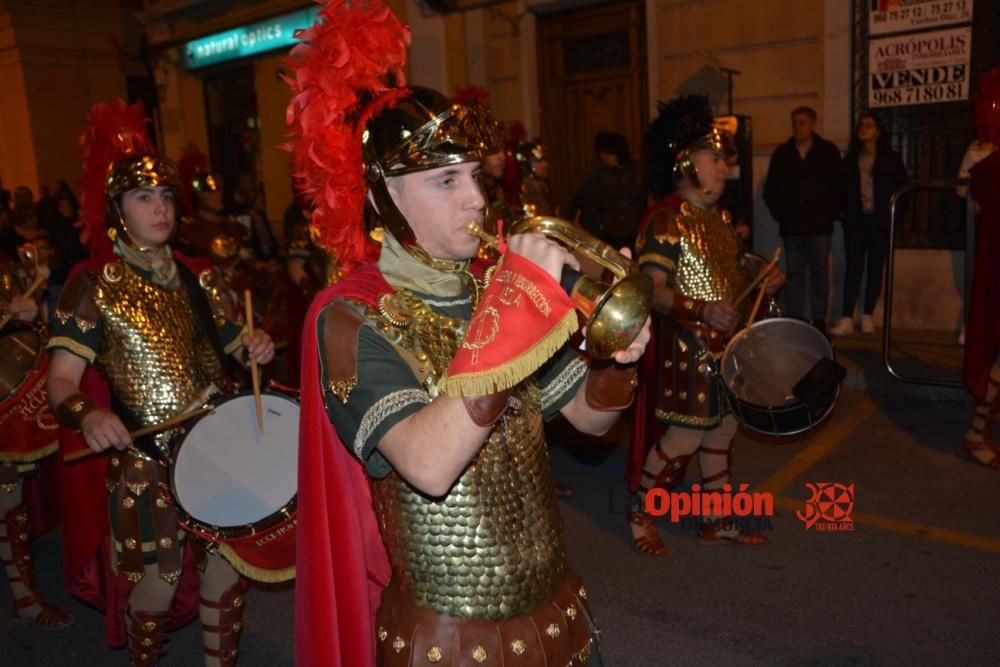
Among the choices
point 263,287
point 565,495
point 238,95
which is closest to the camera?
point 565,495

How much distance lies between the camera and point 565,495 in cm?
536

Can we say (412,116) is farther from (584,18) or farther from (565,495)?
(584,18)

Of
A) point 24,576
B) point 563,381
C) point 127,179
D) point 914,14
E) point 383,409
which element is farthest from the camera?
point 914,14

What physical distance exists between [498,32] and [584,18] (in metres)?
1.21

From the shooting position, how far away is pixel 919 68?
7992mm

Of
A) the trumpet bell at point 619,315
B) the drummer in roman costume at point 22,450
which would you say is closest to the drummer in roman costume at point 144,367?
the drummer in roman costume at point 22,450

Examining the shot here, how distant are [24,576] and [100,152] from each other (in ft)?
7.17

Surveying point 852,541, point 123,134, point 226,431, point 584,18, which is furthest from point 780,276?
point 584,18

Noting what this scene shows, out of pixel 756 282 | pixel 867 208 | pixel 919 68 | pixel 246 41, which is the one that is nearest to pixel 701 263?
pixel 756 282

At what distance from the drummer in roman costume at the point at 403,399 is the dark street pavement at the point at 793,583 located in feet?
6.17

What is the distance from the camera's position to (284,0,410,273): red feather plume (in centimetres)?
188

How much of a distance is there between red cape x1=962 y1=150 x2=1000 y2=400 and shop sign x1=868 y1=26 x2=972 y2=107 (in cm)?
301

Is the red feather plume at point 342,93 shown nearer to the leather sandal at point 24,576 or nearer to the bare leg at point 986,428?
the leather sandal at point 24,576

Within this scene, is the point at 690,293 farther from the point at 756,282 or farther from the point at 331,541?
the point at 331,541
